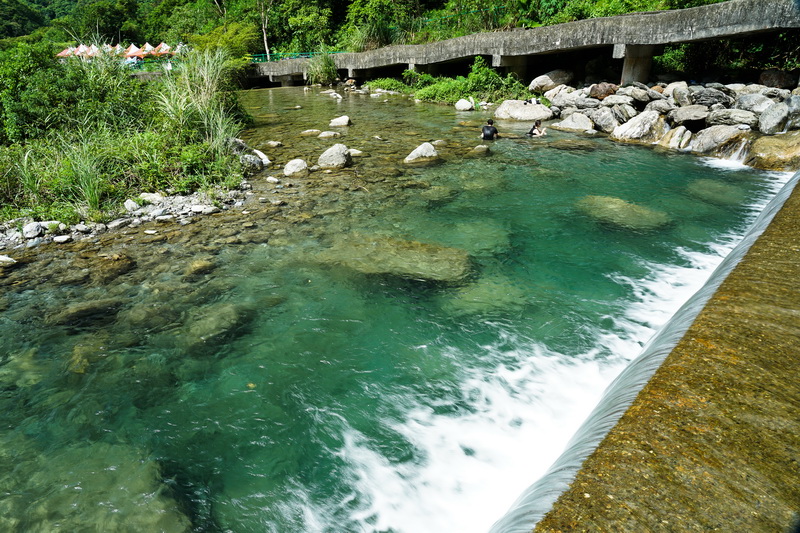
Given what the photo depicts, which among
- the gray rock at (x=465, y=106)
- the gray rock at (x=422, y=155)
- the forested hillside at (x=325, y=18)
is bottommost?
the gray rock at (x=422, y=155)

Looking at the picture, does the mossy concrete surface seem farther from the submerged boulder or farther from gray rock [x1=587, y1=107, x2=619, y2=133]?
gray rock [x1=587, y1=107, x2=619, y2=133]

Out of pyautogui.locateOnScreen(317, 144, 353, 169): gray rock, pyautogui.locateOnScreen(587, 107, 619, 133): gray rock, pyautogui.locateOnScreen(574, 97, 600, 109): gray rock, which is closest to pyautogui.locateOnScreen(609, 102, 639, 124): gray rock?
pyautogui.locateOnScreen(587, 107, 619, 133): gray rock

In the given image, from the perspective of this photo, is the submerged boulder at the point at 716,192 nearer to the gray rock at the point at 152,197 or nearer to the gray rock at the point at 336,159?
the gray rock at the point at 336,159

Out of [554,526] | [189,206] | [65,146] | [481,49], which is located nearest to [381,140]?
[189,206]

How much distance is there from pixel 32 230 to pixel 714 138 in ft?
42.4

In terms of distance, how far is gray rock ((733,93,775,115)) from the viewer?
11.0 metres

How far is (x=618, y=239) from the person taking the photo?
21.4ft

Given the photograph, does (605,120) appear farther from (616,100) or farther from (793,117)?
(793,117)

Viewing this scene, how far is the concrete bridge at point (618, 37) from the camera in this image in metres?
11.2

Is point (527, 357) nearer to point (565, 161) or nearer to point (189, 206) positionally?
point (189, 206)

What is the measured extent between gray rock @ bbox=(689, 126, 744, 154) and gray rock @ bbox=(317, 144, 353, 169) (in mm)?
7859

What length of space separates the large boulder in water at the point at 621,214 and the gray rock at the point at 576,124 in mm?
5939

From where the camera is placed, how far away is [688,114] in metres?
11.4

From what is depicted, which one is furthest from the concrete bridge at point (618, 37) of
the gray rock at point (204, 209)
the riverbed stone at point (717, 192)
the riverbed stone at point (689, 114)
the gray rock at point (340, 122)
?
the gray rock at point (204, 209)
